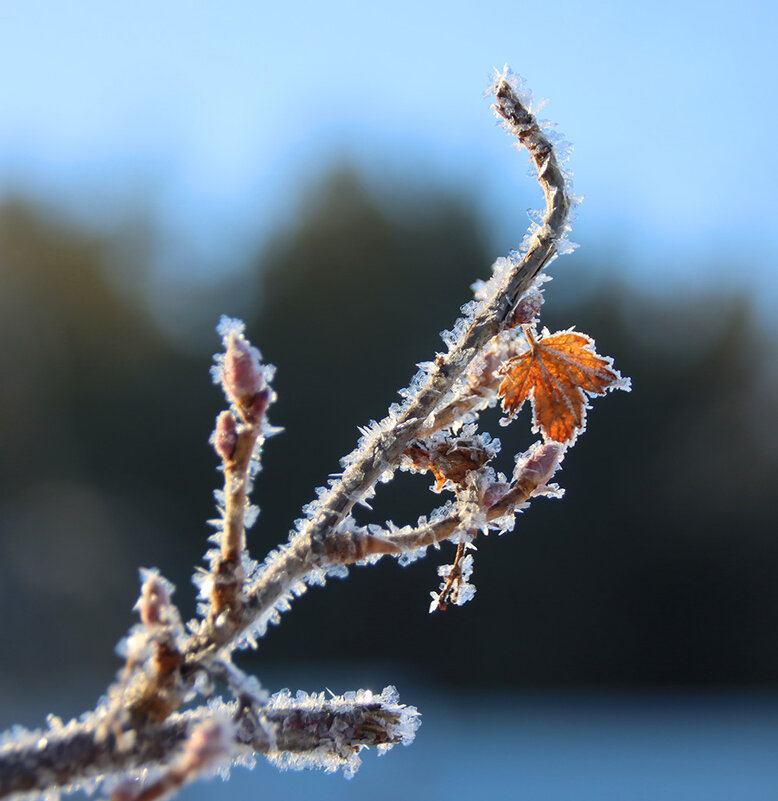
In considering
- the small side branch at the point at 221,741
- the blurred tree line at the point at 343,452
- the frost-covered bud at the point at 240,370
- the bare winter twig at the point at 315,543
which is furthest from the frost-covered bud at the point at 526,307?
the blurred tree line at the point at 343,452

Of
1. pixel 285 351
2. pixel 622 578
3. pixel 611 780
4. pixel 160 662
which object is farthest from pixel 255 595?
pixel 622 578

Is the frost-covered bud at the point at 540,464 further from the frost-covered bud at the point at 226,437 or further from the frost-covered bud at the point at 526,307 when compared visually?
the frost-covered bud at the point at 226,437

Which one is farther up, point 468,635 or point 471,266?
point 471,266

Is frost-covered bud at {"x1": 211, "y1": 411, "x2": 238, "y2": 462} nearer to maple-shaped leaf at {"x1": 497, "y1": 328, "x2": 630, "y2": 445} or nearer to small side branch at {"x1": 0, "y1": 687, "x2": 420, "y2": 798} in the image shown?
small side branch at {"x1": 0, "y1": 687, "x2": 420, "y2": 798}

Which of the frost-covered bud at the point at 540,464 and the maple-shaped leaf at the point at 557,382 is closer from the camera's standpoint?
the frost-covered bud at the point at 540,464

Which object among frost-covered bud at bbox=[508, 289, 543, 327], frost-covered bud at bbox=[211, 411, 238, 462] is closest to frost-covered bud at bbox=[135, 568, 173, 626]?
frost-covered bud at bbox=[211, 411, 238, 462]

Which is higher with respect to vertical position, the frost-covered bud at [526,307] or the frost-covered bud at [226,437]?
the frost-covered bud at [526,307]

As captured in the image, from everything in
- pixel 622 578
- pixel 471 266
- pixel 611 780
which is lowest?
pixel 611 780

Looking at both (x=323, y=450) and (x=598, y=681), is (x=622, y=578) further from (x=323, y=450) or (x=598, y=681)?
(x=323, y=450)
